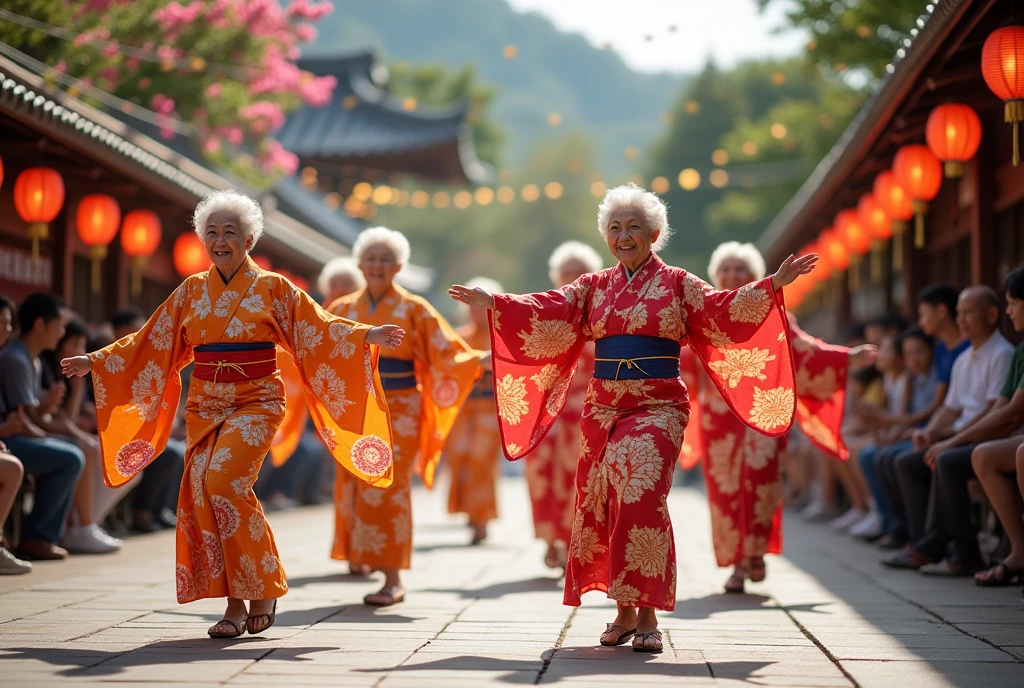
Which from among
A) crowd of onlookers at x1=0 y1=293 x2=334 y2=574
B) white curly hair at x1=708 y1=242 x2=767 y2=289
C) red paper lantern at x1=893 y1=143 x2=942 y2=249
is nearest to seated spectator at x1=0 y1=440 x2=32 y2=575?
crowd of onlookers at x1=0 y1=293 x2=334 y2=574

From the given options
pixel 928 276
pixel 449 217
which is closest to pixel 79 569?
pixel 928 276

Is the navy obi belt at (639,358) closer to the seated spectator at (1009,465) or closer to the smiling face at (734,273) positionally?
the smiling face at (734,273)

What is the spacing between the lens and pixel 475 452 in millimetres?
10836

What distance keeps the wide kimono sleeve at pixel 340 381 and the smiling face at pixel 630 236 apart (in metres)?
1.16

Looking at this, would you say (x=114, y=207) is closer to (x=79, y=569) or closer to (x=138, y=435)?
(x=79, y=569)

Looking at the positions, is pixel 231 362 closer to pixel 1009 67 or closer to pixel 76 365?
pixel 76 365

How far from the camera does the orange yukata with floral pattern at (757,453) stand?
7.10 metres

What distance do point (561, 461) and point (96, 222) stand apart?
4.96 metres

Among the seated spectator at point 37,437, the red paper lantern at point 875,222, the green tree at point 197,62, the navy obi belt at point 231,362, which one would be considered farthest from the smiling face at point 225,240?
the red paper lantern at point 875,222

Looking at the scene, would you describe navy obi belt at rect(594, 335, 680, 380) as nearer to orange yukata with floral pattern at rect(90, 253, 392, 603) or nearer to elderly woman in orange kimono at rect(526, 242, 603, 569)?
orange yukata with floral pattern at rect(90, 253, 392, 603)

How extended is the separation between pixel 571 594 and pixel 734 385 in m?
1.28

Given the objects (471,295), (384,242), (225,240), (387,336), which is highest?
(384,242)

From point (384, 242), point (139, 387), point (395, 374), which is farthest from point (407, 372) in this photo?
point (139, 387)

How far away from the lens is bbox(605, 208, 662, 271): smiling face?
537 cm
